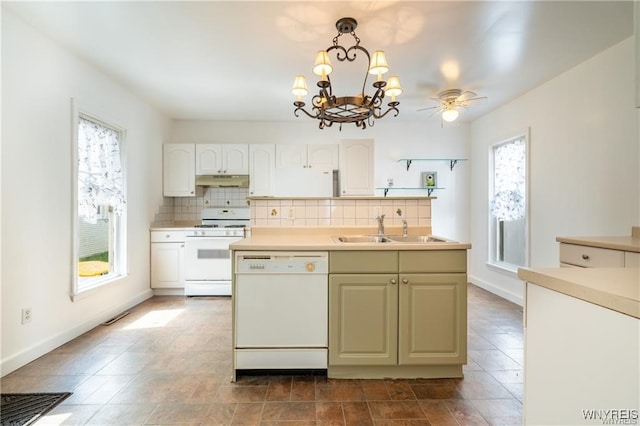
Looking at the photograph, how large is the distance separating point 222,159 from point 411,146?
2.85 metres

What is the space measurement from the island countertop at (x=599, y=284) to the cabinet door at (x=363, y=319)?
1.08 metres

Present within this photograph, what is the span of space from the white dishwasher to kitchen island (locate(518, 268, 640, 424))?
48.3 inches

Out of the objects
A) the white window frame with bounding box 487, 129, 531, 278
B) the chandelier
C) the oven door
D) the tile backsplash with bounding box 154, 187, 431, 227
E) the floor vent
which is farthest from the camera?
the oven door

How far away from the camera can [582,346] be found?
2.51 feet

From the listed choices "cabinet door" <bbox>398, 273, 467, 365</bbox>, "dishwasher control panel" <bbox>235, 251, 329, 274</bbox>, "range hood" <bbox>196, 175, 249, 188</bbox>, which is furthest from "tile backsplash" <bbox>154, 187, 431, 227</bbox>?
"range hood" <bbox>196, 175, 249, 188</bbox>

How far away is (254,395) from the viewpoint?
1854 millimetres

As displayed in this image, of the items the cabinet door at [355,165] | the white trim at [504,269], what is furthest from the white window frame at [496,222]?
the cabinet door at [355,165]

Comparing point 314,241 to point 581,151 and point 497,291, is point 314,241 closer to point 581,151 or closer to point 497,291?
point 581,151

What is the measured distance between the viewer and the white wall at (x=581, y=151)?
8.07 feet

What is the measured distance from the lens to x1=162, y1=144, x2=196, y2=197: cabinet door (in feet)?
14.3

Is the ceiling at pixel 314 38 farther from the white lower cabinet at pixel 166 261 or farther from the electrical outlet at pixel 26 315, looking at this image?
→ the electrical outlet at pixel 26 315

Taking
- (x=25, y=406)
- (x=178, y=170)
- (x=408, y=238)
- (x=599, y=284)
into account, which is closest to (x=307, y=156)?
(x=178, y=170)

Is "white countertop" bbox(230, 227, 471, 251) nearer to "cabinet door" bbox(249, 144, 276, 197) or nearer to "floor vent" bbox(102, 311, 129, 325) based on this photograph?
"floor vent" bbox(102, 311, 129, 325)

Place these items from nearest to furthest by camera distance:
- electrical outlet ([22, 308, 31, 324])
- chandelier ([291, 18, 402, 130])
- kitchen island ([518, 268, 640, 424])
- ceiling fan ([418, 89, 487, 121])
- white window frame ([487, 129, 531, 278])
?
kitchen island ([518, 268, 640, 424])
chandelier ([291, 18, 402, 130])
electrical outlet ([22, 308, 31, 324])
ceiling fan ([418, 89, 487, 121])
white window frame ([487, 129, 531, 278])
